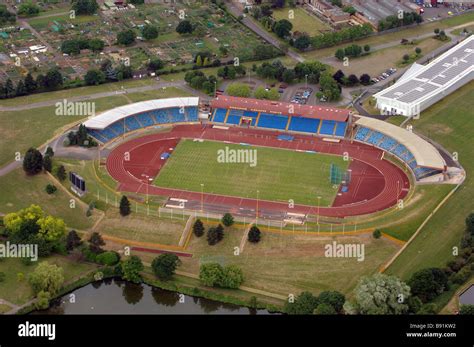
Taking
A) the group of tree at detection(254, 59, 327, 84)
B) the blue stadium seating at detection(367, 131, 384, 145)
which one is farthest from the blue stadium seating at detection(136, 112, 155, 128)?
the blue stadium seating at detection(367, 131, 384, 145)

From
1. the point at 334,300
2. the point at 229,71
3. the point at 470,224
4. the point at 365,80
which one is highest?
the point at 365,80

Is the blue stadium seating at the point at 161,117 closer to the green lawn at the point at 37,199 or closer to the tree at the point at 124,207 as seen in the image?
the green lawn at the point at 37,199

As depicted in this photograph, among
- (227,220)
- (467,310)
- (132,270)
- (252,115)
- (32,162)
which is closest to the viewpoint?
(467,310)

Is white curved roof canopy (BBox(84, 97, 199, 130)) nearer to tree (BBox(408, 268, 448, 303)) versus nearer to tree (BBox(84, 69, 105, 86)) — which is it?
tree (BBox(84, 69, 105, 86))

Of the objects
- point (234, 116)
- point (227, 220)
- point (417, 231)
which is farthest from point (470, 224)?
point (234, 116)

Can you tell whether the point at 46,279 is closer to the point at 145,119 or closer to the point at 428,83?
the point at 145,119
